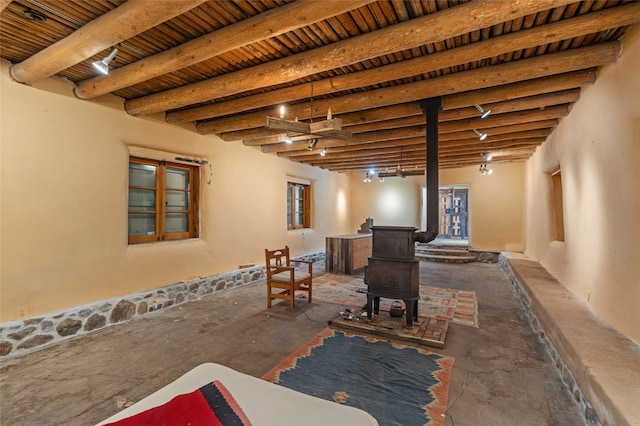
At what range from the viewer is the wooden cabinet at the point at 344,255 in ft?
21.0

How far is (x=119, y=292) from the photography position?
11.8ft

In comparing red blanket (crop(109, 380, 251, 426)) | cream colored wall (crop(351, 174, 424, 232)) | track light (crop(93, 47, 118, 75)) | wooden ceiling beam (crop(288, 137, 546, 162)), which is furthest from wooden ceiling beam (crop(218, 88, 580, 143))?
cream colored wall (crop(351, 174, 424, 232))

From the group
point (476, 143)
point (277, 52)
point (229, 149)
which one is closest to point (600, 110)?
point (476, 143)

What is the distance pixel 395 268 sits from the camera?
11.1 feet

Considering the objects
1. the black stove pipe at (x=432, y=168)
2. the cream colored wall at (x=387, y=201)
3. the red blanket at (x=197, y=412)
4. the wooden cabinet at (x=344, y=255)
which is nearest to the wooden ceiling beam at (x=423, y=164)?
the cream colored wall at (x=387, y=201)

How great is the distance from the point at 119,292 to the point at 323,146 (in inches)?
146

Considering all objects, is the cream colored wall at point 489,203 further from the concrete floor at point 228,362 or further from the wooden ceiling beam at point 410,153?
the concrete floor at point 228,362

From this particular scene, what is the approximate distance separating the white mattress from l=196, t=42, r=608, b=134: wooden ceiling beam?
3025 mm

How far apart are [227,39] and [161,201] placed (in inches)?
109

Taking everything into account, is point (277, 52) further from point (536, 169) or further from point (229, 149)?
point (536, 169)

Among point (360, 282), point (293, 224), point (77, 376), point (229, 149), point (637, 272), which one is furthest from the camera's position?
point (293, 224)

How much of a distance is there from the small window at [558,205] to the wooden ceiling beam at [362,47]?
3.87 m

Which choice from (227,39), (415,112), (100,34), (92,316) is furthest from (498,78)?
(92,316)

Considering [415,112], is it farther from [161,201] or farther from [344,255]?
[161,201]
